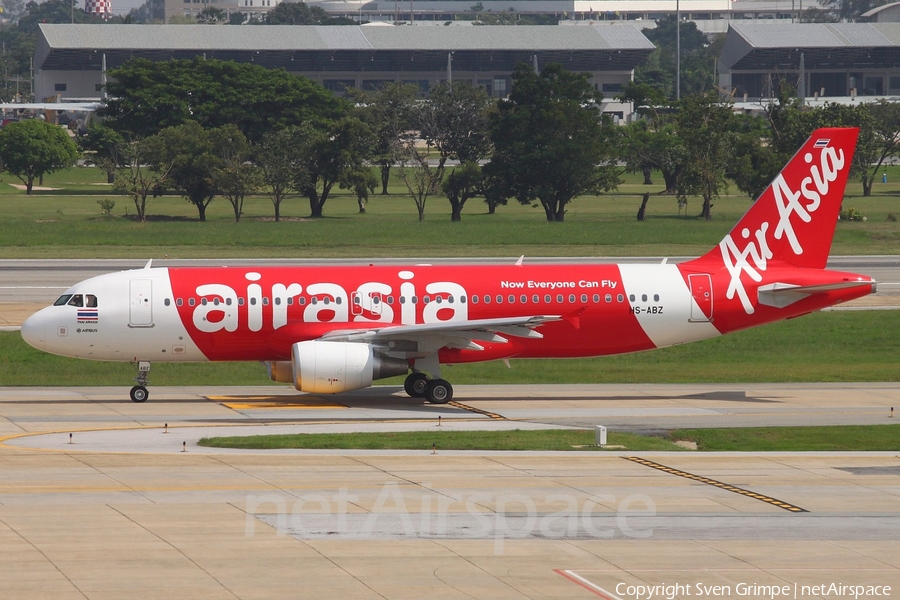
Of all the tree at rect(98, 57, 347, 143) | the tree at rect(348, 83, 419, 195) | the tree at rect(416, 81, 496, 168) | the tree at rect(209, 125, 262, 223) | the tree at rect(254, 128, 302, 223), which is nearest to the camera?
the tree at rect(209, 125, 262, 223)

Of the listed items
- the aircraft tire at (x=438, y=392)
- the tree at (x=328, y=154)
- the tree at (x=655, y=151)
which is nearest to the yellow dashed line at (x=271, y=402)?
the aircraft tire at (x=438, y=392)

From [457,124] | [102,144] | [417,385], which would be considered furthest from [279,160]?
[417,385]

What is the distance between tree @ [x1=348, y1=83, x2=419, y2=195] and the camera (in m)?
133

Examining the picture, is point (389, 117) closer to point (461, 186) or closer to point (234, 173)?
point (461, 186)

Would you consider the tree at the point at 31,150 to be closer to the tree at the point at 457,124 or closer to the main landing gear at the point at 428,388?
the tree at the point at 457,124

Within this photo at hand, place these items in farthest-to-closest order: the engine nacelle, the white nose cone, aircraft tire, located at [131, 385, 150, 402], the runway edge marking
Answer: aircraft tire, located at [131, 385, 150, 402], the white nose cone, the engine nacelle, the runway edge marking

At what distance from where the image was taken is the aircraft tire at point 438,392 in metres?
37.6

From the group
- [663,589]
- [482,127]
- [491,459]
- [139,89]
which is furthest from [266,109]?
[663,589]

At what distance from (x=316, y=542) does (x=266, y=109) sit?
116 m

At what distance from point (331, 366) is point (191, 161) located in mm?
78848

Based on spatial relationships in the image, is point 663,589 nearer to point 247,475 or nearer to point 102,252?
point 247,475

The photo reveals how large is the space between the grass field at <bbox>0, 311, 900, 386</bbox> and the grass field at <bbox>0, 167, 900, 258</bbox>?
93.0 ft

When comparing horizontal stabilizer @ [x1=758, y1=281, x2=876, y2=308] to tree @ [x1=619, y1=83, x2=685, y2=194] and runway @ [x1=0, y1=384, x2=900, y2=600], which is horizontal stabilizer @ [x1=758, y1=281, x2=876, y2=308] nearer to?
runway @ [x1=0, y1=384, x2=900, y2=600]

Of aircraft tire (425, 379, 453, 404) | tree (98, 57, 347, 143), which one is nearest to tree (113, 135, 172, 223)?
tree (98, 57, 347, 143)
